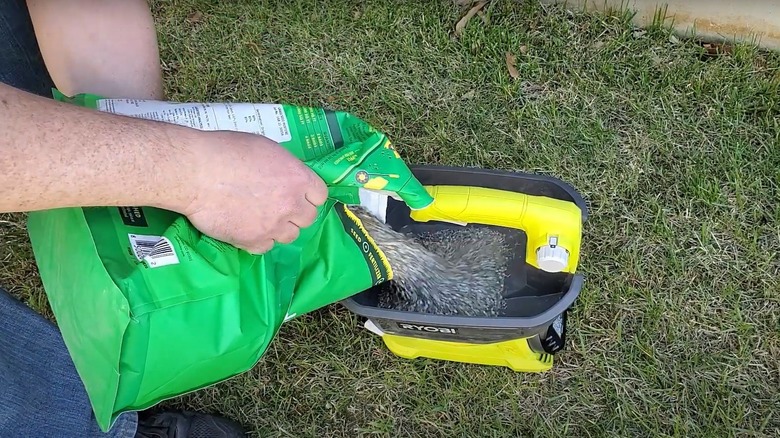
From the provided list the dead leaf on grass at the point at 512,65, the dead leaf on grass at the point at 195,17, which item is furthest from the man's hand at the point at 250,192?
the dead leaf on grass at the point at 195,17

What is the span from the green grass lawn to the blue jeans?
0.30 metres

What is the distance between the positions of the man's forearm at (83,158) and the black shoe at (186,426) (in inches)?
30.1

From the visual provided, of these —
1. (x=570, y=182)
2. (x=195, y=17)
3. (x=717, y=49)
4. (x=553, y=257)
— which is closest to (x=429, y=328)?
(x=553, y=257)

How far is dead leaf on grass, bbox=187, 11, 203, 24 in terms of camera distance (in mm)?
1820

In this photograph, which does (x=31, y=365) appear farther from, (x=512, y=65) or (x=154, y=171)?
(x=512, y=65)

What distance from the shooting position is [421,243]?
130cm

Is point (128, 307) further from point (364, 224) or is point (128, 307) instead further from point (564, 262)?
point (564, 262)

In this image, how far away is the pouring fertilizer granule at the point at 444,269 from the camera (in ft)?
4.00

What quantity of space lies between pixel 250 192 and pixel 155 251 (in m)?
0.15

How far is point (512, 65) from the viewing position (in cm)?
167

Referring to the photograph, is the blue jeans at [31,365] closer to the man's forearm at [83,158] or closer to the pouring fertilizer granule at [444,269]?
the man's forearm at [83,158]

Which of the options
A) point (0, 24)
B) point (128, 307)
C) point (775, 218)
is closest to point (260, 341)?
point (128, 307)

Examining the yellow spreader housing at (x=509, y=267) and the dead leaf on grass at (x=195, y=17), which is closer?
the yellow spreader housing at (x=509, y=267)

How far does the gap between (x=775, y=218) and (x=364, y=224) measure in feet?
3.06
